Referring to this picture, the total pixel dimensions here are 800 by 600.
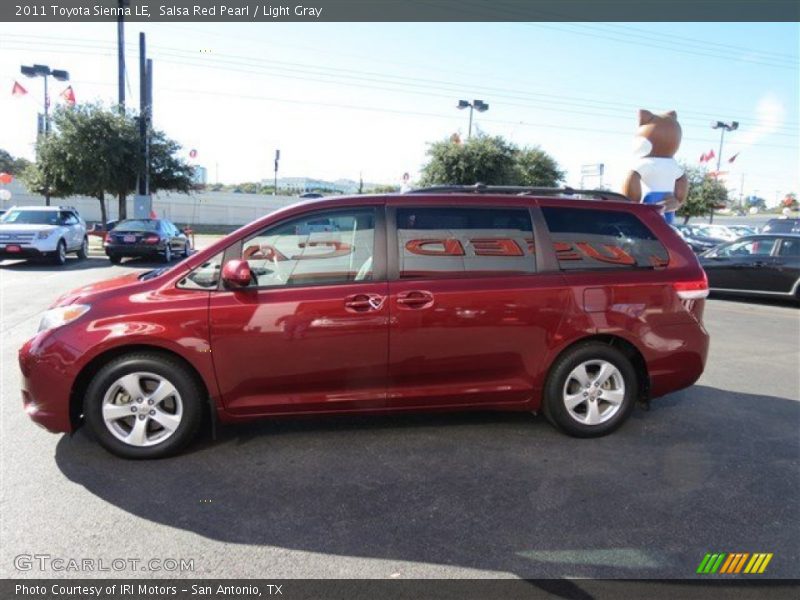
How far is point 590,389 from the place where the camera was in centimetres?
424

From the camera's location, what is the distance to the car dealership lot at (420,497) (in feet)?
9.32

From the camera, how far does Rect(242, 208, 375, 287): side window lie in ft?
12.7

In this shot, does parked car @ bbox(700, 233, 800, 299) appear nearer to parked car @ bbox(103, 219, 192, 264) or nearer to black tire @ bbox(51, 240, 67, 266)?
parked car @ bbox(103, 219, 192, 264)

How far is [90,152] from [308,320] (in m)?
23.7

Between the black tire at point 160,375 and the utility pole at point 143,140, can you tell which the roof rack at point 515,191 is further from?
the utility pole at point 143,140

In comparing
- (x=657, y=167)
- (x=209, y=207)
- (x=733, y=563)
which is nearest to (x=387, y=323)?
(x=733, y=563)

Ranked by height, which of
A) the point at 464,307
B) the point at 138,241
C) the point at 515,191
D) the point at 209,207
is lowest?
the point at 138,241

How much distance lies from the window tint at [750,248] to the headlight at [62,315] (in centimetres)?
1320

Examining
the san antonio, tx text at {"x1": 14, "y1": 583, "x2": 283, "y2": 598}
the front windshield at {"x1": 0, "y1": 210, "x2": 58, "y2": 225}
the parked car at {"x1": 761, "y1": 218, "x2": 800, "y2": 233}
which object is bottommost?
the san antonio, tx text at {"x1": 14, "y1": 583, "x2": 283, "y2": 598}

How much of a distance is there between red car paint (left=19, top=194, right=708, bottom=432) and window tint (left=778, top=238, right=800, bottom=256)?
957 centimetres

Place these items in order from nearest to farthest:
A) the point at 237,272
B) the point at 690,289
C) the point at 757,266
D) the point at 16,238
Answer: the point at 237,272 < the point at 690,289 < the point at 757,266 < the point at 16,238

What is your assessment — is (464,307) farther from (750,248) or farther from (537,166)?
(537,166)

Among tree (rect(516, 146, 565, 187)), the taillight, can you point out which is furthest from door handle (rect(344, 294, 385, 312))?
tree (rect(516, 146, 565, 187))

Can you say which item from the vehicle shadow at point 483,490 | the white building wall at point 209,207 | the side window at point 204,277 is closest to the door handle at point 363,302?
the side window at point 204,277
